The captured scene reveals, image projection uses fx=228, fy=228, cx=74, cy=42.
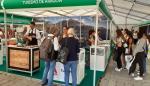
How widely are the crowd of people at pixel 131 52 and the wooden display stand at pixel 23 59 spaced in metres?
2.88

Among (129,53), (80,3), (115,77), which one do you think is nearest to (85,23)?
(129,53)

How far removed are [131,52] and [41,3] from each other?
145 inches

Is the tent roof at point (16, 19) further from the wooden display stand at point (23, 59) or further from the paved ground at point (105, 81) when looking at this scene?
the paved ground at point (105, 81)

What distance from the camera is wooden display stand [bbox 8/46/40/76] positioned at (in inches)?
271

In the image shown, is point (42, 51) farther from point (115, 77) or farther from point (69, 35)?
point (115, 77)

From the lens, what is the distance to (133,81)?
6.73m

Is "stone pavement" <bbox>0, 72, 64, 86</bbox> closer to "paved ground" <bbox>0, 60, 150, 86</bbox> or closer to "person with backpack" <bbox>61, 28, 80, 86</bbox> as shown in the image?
"paved ground" <bbox>0, 60, 150, 86</bbox>

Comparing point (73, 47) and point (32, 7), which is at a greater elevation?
point (32, 7)

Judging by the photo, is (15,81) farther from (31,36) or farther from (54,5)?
(54,5)

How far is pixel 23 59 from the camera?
7.00 meters

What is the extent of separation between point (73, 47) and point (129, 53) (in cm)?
336

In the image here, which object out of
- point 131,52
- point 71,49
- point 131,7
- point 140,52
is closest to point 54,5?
point 71,49

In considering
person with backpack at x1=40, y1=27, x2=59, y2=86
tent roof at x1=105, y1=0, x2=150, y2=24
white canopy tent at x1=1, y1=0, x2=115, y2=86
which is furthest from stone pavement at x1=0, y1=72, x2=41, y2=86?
tent roof at x1=105, y1=0, x2=150, y2=24

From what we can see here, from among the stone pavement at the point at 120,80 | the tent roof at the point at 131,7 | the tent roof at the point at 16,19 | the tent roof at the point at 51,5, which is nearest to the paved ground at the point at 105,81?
the stone pavement at the point at 120,80
